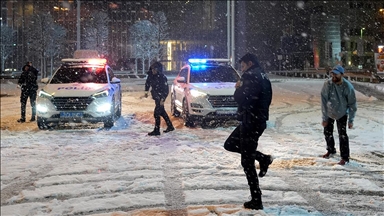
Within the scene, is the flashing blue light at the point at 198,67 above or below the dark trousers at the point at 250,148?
above

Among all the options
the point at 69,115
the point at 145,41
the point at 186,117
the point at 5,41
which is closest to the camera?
the point at 69,115

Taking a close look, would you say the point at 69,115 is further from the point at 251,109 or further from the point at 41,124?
the point at 251,109

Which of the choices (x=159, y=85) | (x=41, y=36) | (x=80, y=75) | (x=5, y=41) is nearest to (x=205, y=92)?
(x=159, y=85)

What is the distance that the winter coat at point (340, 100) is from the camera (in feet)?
23.2

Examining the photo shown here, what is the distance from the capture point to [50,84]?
464 inches

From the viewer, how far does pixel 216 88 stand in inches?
454

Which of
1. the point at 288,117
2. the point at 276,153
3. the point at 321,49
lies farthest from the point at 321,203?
the point at 321,49

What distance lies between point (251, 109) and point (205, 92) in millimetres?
6614

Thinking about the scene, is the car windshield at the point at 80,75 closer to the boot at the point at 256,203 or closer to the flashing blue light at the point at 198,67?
the flashing blue light at the point at 198,67

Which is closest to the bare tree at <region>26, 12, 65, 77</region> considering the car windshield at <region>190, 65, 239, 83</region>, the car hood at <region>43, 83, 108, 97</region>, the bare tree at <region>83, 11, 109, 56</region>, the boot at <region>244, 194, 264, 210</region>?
the bare tree at <region>83, 11, 109, 56</region>

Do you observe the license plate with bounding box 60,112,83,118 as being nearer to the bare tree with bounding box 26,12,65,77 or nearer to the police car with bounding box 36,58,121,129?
the police car with bounding box 36,58,121,129

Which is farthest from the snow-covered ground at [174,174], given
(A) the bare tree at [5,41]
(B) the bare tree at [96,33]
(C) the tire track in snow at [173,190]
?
(A) the bare tree at [5,41]

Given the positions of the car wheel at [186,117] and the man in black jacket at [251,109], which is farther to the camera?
the car wheel at [186,117]

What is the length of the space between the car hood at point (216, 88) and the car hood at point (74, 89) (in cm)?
249
